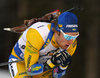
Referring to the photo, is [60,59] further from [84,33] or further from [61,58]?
[84,33]

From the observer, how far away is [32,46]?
240 cm

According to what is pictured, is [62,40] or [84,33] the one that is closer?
[62,40]

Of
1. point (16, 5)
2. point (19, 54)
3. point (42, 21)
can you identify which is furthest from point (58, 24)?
point (16, 5)

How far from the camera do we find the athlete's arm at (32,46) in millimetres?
2395

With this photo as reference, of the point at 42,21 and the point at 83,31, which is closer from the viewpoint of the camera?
the point at 42,21

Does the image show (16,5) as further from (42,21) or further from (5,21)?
(42,21)

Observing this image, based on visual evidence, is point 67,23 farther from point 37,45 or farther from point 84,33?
point 84,33

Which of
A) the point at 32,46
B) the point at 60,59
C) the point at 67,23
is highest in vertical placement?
the point at 67,23

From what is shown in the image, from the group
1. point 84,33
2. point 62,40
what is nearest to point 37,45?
point 62,40

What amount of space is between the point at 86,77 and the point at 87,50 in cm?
81

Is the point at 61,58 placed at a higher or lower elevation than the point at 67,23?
lower

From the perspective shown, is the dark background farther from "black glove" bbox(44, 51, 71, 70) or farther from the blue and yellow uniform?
"black glove" bbox(44, 51, 71, 70)

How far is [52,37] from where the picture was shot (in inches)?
97.5

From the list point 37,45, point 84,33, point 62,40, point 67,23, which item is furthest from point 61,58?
point 84,33
